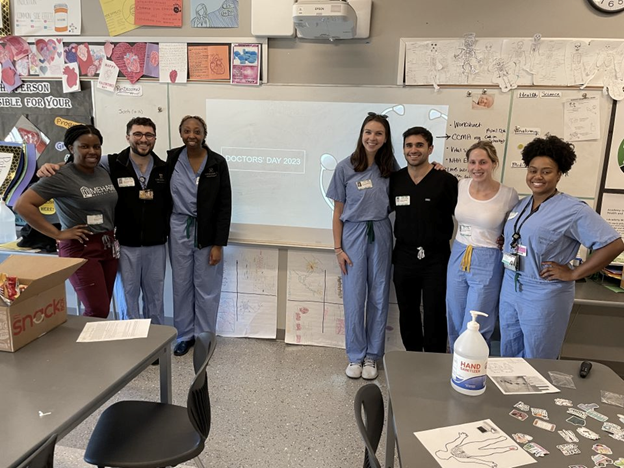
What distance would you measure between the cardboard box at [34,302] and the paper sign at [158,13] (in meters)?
1.91

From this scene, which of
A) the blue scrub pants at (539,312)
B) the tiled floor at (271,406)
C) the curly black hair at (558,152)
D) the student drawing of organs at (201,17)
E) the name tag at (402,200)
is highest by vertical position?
the student drawing of organs at (201,17)

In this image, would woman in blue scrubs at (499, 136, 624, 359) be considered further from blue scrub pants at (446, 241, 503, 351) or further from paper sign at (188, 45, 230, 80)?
paper sign at (188, 45, 230, 80)

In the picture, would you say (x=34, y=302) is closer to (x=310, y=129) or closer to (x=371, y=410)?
(x=371, y=410)

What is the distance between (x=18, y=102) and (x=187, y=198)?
1.59 metres

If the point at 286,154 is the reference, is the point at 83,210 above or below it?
below

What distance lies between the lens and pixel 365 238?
105 inches

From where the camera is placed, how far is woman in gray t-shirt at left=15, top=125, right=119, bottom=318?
2371mm

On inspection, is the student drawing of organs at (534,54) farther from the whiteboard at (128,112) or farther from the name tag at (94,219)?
the name tag at (94,219)

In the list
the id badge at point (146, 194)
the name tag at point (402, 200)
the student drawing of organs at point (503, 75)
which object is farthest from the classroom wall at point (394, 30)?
the id badge at point (146, 194)

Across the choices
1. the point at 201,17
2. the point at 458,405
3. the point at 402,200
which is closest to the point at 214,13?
the point at 201,17

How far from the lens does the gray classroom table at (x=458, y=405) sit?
3.66 feet

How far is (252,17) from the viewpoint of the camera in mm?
2801

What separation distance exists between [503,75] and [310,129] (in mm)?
1206

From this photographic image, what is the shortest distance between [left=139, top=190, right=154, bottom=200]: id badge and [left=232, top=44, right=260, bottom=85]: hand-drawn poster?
2.96 ft
